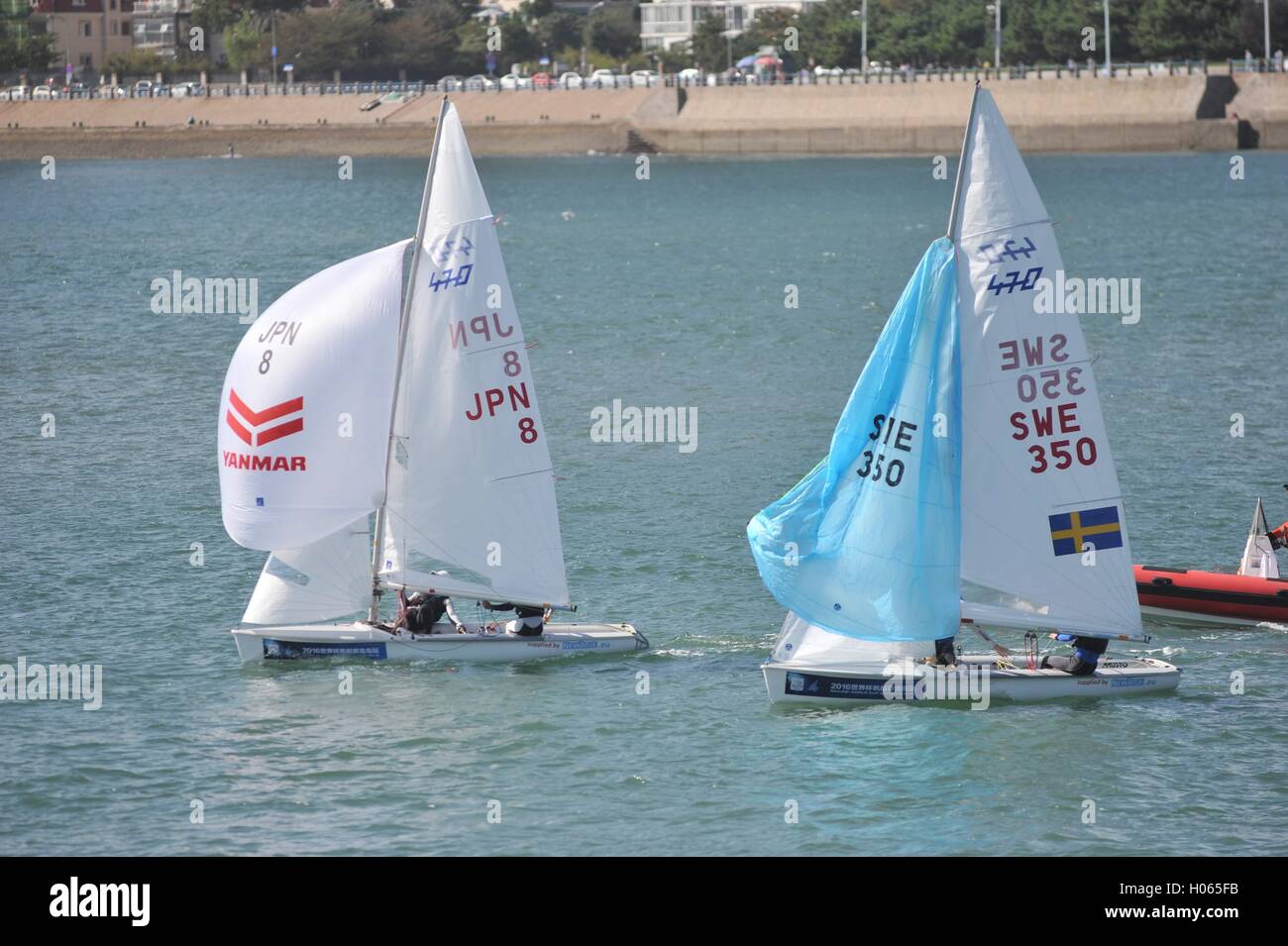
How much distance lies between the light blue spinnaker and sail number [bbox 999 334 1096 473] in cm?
76

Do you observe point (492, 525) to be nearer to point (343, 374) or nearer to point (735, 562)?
point (343, 374)

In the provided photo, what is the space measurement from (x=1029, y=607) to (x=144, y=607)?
1418cm

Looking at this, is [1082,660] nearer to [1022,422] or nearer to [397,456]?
[1022,422]

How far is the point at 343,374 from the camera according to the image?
86.1 feet

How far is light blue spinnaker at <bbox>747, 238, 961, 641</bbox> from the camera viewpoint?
930 inches

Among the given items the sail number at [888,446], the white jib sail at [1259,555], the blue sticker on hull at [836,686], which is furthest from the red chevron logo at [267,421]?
the white jib sail at [1259,555]

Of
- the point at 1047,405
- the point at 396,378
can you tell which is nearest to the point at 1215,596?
the point at 1047,405

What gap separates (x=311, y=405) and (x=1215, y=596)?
13867mm

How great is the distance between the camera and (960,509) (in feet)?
79.3

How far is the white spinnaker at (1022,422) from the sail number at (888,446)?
751 millimetres

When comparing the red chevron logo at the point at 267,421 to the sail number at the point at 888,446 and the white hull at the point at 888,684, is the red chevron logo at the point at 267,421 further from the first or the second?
the sail number at the point at 888,446

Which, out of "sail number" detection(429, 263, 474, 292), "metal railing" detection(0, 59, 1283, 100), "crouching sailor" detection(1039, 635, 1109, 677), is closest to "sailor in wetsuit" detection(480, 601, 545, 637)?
"sail number" detection(429, 263, 474, 292)

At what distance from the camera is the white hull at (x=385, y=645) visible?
2600cm
